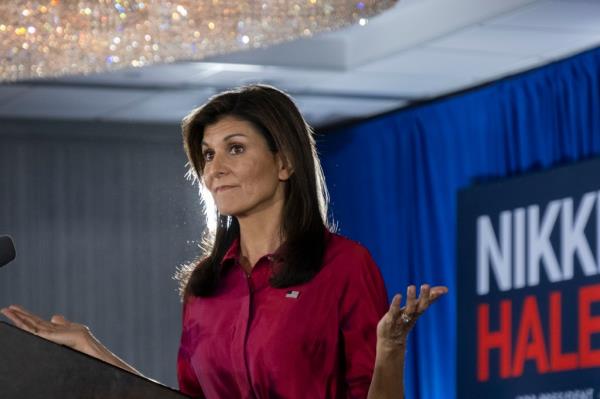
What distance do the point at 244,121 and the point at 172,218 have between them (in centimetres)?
758

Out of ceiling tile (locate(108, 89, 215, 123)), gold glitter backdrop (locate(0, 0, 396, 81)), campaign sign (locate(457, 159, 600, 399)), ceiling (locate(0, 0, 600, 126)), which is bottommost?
campaign sign (locate(457, 159, 600, 399))

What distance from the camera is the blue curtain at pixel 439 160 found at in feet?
24.7

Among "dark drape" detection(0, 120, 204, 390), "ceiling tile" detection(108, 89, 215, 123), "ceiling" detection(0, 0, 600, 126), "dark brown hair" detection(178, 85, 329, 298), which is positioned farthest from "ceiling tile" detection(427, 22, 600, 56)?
"dark brown hair" detection(178, 85, 329, 298)

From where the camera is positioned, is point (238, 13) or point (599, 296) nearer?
point (238, 13)

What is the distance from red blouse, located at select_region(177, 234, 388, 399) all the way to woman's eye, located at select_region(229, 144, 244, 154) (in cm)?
19

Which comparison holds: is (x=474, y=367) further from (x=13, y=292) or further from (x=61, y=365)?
(x=61, y=365)

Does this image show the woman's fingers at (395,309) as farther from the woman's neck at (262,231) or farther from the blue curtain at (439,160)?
the blue curtain at (439,160)

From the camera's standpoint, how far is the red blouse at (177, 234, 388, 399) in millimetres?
2264

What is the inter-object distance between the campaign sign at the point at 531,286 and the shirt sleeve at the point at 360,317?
483cm

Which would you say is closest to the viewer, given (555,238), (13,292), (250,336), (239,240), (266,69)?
(250,336)

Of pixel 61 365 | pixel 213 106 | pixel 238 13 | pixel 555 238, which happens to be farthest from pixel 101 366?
pixel 555 238

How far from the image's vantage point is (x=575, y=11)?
6.61 m

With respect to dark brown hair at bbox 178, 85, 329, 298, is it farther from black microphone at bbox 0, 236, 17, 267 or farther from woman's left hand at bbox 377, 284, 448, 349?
black microphone at bbox 0, 236, 17, 267

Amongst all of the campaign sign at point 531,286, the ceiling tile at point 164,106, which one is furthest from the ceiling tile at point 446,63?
the ceiling tile at point 164,106
